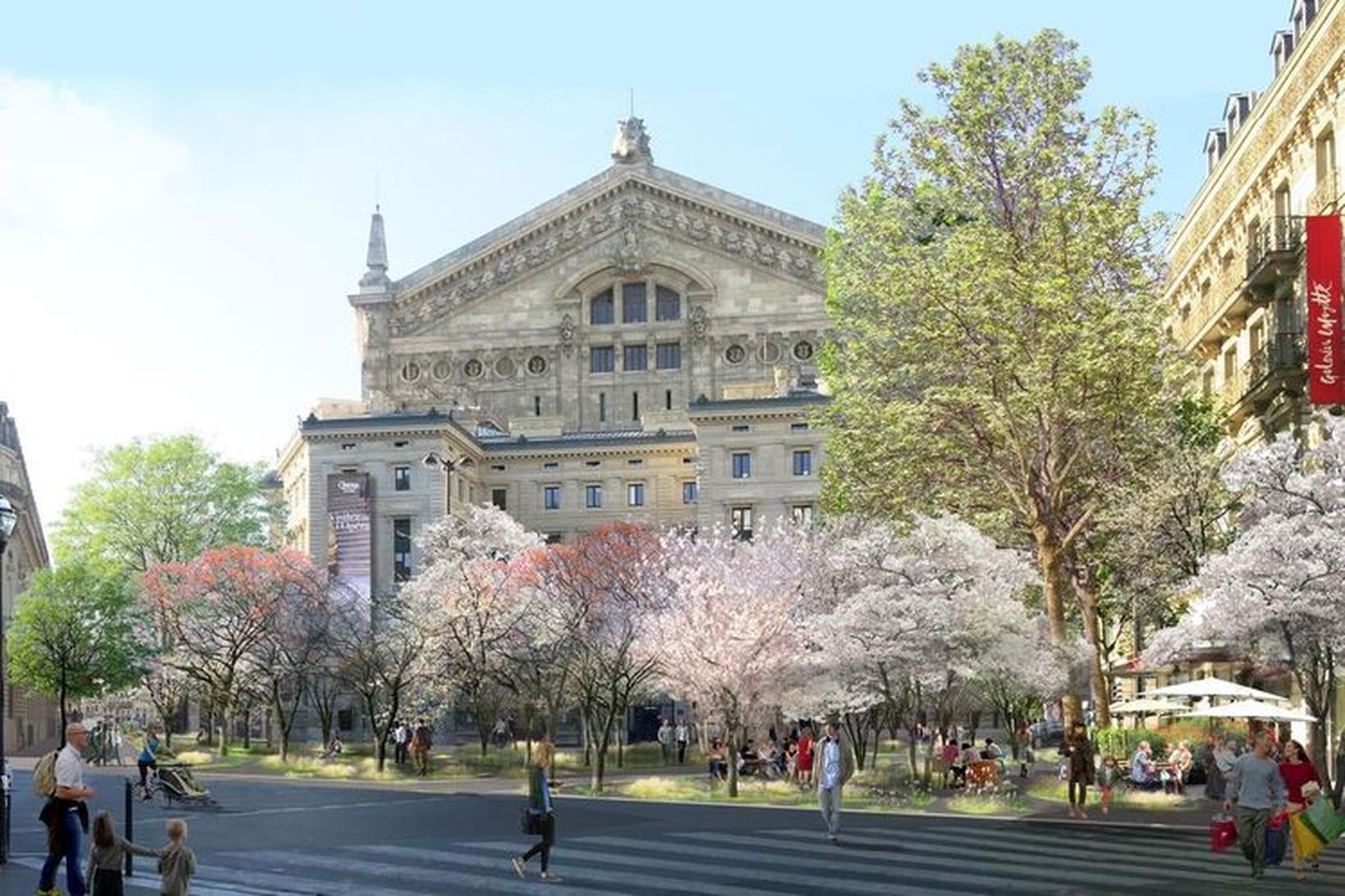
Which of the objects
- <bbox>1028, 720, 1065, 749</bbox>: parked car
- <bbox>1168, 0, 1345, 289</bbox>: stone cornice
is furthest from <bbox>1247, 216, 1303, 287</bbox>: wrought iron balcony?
<bbox>1028, 720, 1065, 749</bbox>: parked car

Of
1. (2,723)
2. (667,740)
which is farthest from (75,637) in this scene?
(2,723)

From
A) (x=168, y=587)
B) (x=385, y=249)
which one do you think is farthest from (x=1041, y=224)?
(x=385, y=249)

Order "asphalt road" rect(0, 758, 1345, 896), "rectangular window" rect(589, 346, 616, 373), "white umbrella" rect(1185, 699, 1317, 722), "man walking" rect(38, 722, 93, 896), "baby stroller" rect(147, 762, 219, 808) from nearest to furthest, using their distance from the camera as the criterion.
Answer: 1. "man walking" rect(38, 722, 93, 896)
2. "asphalt road" rect(0, 758, 1345, 896)
3. "white umbrella" rect(1185, 699, 1317, 722)
4. "baby stroller" rect(147, 762, 219, 808)
5. "rectangular window" rect(589, 346, 616, 373)

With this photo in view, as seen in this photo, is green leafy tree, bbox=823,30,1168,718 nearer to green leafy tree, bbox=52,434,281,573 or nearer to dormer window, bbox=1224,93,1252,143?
dormer window, bbox=1224,93,1252,143

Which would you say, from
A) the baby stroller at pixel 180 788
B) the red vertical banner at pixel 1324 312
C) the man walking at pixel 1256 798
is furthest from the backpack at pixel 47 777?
the red vertical banner at pixel 1324 312

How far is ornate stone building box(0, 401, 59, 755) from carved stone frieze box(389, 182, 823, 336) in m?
24.4

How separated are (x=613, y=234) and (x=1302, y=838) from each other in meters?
83.4

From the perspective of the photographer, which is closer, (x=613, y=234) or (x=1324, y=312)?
(x=1324, y=312)

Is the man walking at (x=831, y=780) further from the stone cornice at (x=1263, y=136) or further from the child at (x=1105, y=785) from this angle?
the stone cornice at (x=1263, y=136)

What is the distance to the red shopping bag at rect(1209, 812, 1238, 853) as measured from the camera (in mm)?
25562

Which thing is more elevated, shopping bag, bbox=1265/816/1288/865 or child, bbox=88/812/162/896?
child, bbox=88/812/162/896

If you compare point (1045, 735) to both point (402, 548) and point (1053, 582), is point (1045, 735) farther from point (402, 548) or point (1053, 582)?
point (402, 548)

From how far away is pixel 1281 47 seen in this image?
52.2 metres

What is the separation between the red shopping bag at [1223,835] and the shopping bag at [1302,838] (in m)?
0.81
